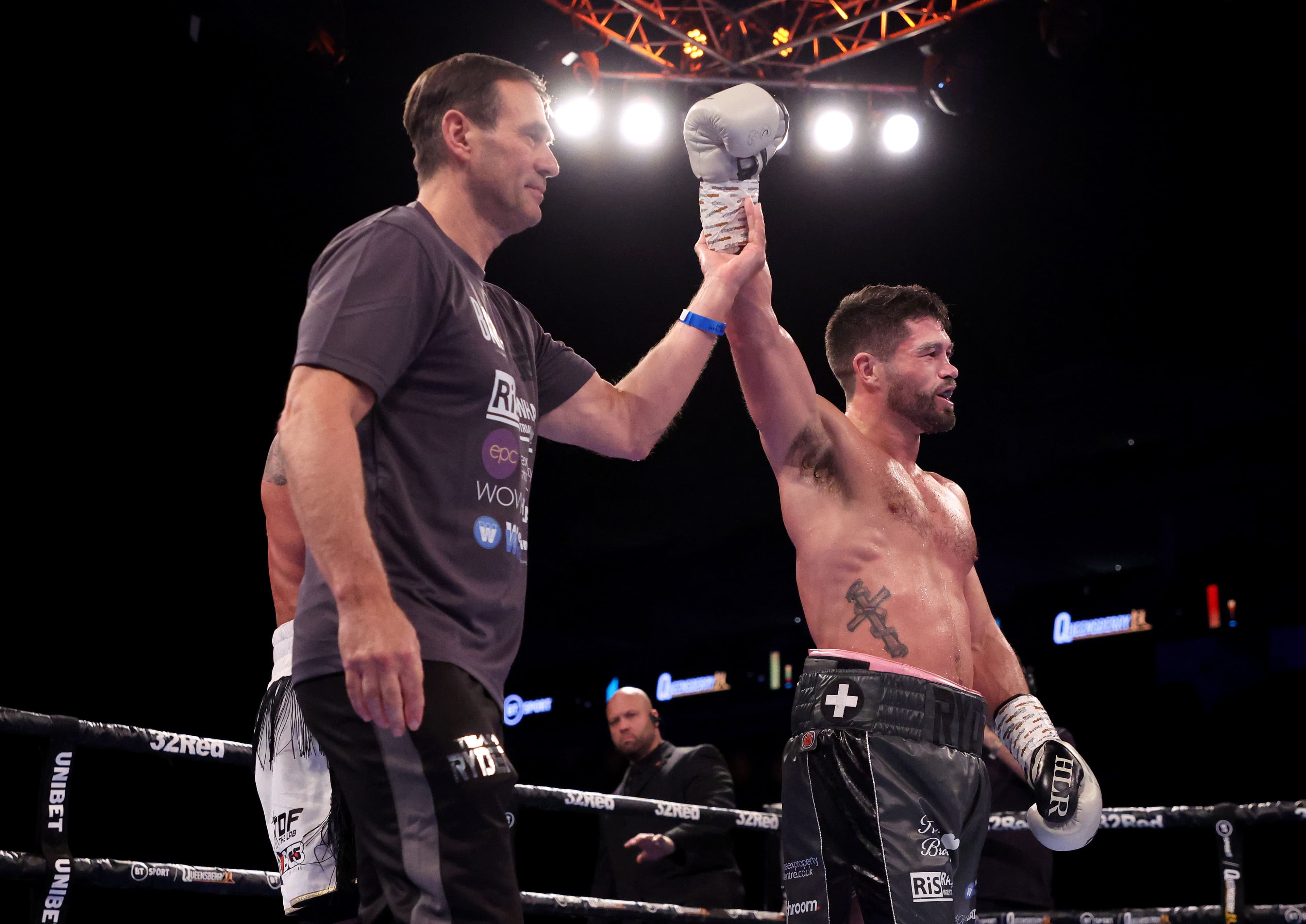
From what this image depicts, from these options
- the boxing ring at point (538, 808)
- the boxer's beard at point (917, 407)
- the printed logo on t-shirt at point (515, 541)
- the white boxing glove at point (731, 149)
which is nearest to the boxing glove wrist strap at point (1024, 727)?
the boxing ring at point (538, 808)

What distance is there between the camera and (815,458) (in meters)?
2.45

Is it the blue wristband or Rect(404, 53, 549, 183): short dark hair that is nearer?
Rect(404, 53, 549, 183): short dark hair

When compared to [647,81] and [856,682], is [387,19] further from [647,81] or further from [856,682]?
[856,682]

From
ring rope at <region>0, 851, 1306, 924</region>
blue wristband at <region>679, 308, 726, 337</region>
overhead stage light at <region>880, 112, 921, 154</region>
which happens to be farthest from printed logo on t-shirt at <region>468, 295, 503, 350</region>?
overhead stage light at <region>880, 112, 921, 154</region>

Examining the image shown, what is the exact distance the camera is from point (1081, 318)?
354 inches

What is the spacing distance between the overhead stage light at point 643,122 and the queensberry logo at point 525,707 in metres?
8.27

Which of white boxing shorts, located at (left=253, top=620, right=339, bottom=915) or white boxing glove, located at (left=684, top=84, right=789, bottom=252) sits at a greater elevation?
white boxing glove, located at (left=684, top=84, right=789, bottom=252)

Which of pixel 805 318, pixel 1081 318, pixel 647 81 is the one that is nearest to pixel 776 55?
pixel 647 81

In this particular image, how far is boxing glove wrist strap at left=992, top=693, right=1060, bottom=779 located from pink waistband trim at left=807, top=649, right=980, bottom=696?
23cm

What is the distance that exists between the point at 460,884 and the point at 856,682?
3.78 ft

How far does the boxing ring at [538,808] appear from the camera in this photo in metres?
2.27

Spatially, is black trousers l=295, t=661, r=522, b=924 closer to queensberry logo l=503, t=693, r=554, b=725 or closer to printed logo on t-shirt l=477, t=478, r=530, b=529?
printed logo on t-shirt l=477, t=478, r=530, b=529

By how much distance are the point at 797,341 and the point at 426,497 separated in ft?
27.8

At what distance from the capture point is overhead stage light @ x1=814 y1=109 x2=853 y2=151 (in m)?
6.75
